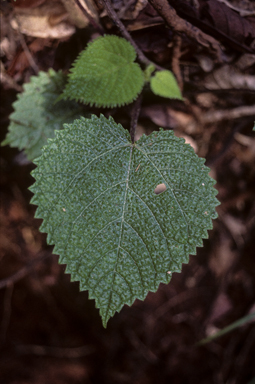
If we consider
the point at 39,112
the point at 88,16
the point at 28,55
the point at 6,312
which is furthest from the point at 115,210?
the point at 6,312

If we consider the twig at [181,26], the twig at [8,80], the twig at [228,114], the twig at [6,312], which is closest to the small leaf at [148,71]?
the twig at [181,26]

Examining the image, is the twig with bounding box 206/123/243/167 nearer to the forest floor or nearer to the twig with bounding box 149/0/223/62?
the forest floor

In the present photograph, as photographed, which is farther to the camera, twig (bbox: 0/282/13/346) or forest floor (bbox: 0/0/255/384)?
twig (bbox: 0/282/13/346)

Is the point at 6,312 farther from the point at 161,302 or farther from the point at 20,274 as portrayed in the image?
the point at 161,302

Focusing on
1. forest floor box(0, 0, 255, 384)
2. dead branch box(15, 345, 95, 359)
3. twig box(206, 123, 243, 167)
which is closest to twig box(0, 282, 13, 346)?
forest floor box(0, 0, 255, 384)

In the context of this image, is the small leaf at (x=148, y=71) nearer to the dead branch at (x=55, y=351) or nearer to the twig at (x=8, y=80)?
the twig at (x=8, y=80)
